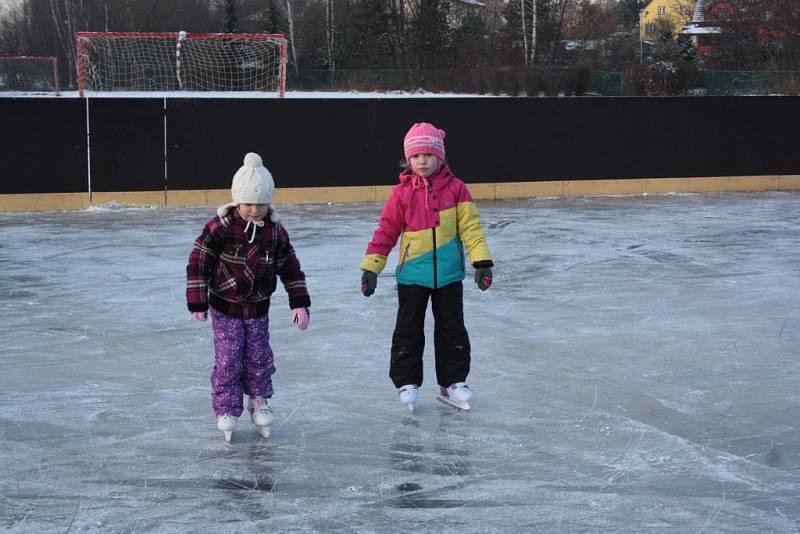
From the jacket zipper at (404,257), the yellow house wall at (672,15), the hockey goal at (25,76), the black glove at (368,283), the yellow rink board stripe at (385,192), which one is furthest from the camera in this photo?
the yellow house wall at (672,15)

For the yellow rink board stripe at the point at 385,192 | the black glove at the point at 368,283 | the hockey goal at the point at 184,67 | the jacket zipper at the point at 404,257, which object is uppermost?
the hockey goal at the point at 184,67

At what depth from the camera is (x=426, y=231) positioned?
4480 millimetres

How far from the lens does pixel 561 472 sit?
13.0ft

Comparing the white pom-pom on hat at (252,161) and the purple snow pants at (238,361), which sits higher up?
the white pom-pom on hat at (252,161)

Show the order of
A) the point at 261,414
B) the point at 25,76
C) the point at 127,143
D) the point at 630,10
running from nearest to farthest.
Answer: the point at 261,414 → the point at 127,143 → the point at 25,76 → the point at 630,10

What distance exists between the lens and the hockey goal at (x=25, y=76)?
3077 centimetres

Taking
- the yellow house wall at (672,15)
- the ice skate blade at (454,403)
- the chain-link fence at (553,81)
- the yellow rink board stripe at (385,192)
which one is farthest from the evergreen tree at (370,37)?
the ice skate blade at (454,403)

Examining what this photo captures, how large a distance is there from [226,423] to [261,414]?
6.3 inches

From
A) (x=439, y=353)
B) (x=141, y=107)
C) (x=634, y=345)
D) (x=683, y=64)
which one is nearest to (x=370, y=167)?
(x=141, y=107)

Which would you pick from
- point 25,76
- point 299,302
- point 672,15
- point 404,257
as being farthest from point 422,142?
point 672,15

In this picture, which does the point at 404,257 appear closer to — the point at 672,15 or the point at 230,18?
the point at 230,18

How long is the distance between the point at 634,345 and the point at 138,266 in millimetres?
4312

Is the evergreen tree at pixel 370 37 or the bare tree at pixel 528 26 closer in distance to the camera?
the bare tree at pixel 528 26

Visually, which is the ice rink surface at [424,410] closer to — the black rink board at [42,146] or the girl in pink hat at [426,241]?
the girl in pink hat at [426,241]
